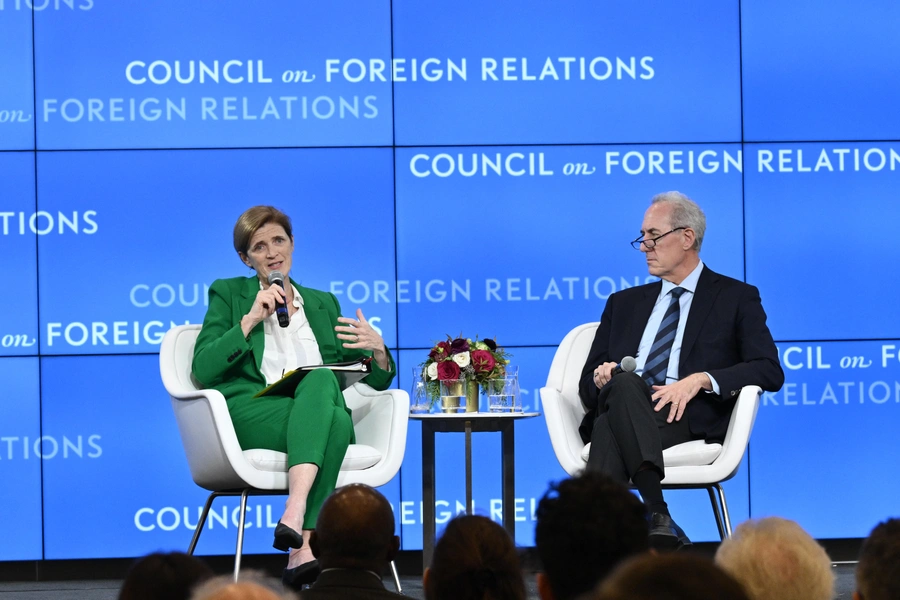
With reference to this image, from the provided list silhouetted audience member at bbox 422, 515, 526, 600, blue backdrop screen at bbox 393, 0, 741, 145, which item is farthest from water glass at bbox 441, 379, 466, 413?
silhouetted audience member at bbox 422, 515, 526, 600

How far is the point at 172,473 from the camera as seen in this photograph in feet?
14.7

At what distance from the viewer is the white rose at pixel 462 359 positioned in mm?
3746

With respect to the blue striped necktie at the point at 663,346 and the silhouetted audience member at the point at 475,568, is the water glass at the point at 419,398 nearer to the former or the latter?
the blue striped necktie at the point at 663,346

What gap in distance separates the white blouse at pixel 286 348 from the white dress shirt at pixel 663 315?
3.68 ft

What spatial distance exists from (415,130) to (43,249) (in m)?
1.59

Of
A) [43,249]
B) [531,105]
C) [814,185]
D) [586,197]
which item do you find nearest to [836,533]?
[814,185]

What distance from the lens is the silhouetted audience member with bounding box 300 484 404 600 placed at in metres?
1.71

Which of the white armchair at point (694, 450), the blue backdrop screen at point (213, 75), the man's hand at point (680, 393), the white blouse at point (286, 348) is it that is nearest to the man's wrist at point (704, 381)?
the man's hand at point (680, 393)

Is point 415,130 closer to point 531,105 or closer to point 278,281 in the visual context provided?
point 531,105

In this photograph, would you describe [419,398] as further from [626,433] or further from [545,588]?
[545,588]

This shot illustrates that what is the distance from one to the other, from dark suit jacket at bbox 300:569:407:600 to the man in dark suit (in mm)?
1584

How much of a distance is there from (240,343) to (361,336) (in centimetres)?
40

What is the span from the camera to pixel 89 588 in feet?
13.6

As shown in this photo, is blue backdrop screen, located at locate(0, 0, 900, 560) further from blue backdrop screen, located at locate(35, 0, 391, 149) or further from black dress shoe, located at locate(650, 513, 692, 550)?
black dress shoe, located at locate(650, 513, 692, 550)
